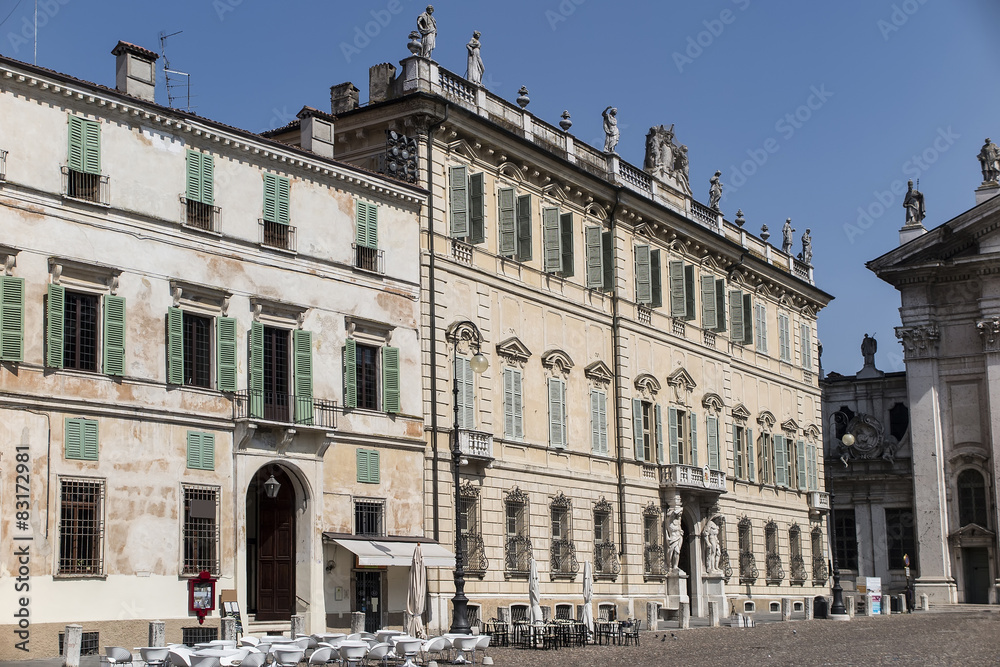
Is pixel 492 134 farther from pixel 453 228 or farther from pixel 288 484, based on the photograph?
pixel 288 484

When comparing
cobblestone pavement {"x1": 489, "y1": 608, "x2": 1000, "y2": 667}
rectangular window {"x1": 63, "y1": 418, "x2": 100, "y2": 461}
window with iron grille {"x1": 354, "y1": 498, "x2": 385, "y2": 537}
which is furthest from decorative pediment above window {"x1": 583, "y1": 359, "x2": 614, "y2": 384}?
rectangular window {"x1": 63, "y1": 418, "x2": 100, "y2": 461}

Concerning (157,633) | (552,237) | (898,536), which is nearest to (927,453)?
(898,536)

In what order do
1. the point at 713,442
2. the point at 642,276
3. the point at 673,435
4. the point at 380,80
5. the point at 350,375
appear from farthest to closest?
the point at 713,442 → the point at 673,435 → the point at 642,276 → the point at 380,80 → the point at 350,375

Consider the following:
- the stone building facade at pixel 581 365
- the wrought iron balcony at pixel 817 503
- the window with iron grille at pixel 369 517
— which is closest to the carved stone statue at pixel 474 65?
the stone building facade at pixel 581 365

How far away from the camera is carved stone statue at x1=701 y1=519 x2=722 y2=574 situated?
4788cm

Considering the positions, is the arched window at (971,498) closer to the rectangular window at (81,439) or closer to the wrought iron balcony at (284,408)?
the wrought iron balcony at (284,408)

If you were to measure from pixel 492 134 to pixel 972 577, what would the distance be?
37710 millimetres

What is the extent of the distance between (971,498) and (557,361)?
105 ft

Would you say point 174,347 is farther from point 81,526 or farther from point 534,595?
point 534,595

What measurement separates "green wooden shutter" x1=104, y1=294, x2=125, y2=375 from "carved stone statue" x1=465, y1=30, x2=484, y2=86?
14.7 meters

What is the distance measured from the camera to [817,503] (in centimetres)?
5916

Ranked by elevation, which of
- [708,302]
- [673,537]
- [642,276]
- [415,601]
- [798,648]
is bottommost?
[798,648]

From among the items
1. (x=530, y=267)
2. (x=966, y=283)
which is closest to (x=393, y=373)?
(x=530, y=267)

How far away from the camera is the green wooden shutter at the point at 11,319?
25.7 metres
